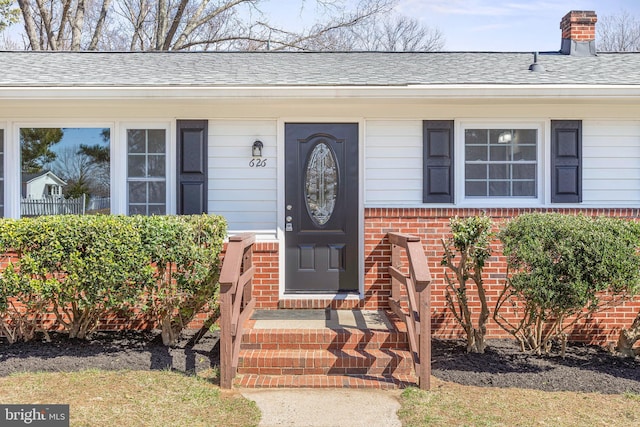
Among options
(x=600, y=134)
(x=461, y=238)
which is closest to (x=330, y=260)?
(x=461, y=238)

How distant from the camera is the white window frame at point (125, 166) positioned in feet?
19.8

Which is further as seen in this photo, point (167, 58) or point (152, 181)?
point (167, 58)

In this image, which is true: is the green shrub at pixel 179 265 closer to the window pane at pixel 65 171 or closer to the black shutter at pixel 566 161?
the window pane at pixel 65 171

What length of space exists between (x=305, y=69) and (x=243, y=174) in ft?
5.88

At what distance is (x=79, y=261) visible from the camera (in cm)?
470

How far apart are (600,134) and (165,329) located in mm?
5281

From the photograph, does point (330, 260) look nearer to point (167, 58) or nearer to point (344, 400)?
point (344, 400)

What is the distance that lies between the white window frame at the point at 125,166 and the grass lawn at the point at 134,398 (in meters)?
2.14

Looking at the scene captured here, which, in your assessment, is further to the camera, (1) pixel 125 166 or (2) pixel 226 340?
(1) pixel 125 166

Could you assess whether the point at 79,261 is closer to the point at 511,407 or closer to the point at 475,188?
the point at 511,407

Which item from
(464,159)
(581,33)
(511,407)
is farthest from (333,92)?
(581,33)

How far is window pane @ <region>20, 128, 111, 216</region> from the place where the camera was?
20.0ft

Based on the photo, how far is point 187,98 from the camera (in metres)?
5.61

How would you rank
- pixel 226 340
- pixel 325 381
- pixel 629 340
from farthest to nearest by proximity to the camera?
pixel 629 340 < pixel 325 381 < pixel 226 340
